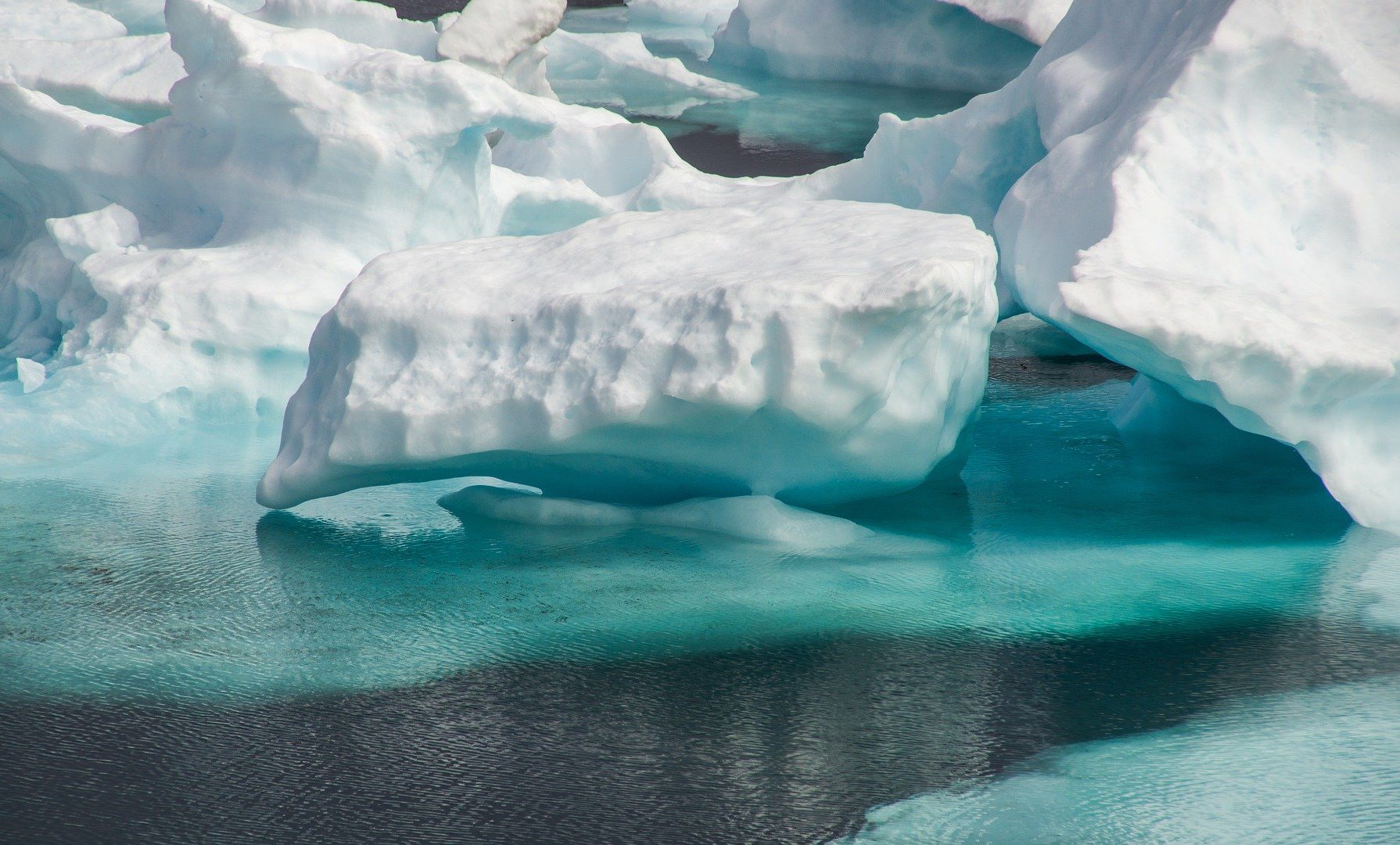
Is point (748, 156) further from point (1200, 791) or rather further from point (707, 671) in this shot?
point (1200, 791)

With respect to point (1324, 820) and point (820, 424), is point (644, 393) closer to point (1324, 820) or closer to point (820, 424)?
point (820, 424)

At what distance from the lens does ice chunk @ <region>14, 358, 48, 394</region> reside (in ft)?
15.7

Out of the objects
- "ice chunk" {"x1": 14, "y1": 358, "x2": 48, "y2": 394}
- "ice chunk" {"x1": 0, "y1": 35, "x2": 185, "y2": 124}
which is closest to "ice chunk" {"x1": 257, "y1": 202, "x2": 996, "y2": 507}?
"ice chunk" {"x1": 14, "y1": 358, "x2": 48, "y2": 394}

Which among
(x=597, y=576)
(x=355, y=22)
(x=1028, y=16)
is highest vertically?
(x=1028, y=16)

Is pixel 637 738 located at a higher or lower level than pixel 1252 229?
lower

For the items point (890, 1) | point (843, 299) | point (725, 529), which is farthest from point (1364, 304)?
point (890, 1)

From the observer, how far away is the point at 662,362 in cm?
306

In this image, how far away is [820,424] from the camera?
3102 millimetres

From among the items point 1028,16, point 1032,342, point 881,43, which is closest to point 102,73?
point 1032,342

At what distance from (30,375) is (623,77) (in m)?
8.29

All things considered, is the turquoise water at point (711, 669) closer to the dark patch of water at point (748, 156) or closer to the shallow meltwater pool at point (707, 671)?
the shallow meltwater pool at point (707, 671)

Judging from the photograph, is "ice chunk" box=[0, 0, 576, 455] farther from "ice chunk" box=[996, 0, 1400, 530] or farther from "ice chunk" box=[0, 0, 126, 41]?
"ice chunk" box=[0, 0, 126, 41]

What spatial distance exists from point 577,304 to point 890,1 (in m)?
9.26

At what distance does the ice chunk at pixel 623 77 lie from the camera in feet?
38.8
